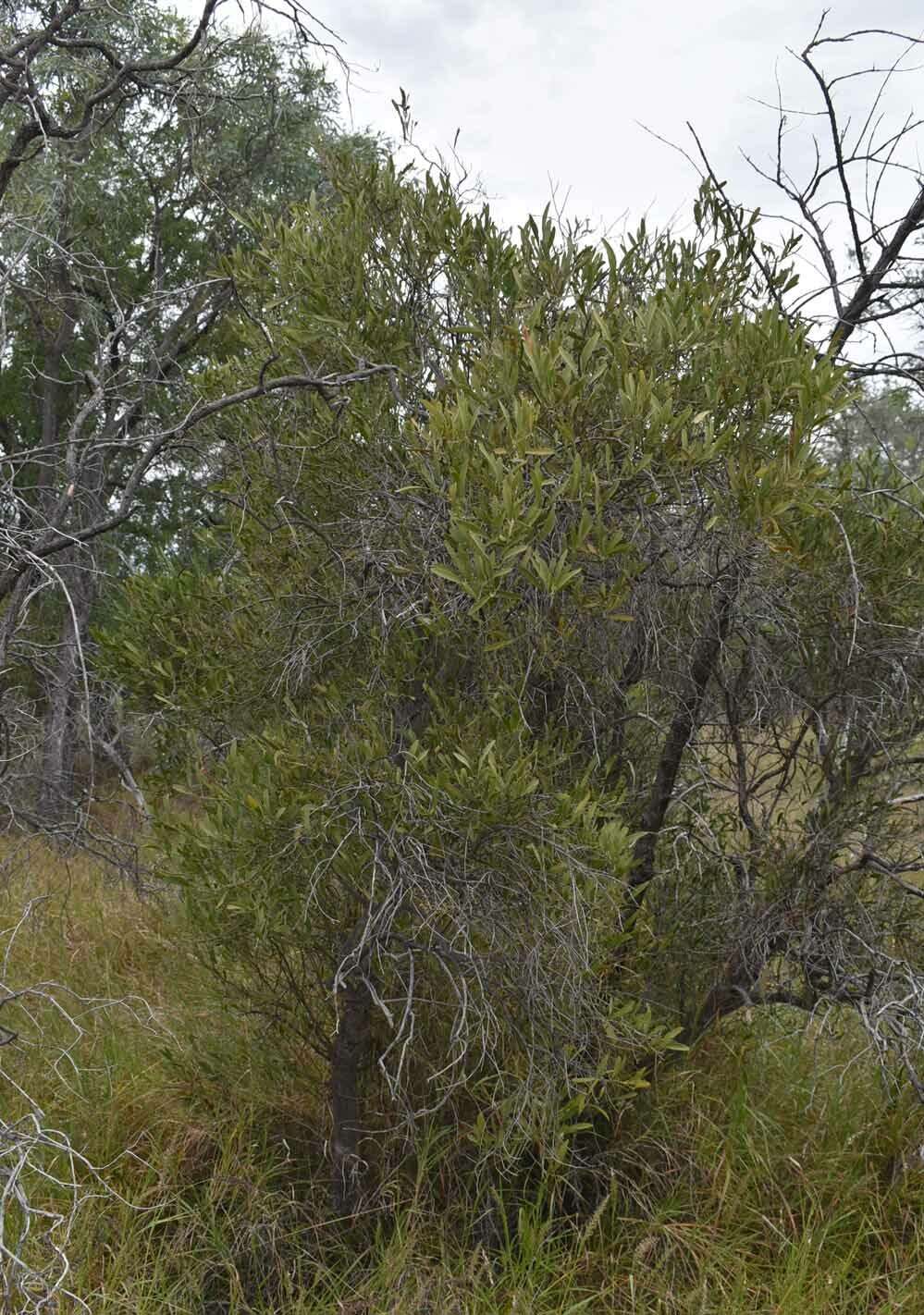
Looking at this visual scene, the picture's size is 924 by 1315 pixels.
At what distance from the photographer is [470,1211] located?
12.8ft

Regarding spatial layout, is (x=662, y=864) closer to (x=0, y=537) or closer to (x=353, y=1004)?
(x=353, y=1004)

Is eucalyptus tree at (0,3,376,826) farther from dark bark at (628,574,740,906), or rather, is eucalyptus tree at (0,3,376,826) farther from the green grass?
dark bark at (628,574,740,906)

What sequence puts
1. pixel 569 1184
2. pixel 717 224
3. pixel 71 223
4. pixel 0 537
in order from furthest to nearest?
pixel 71 223 < pixel 717 224 < pixel 569 1184 < pixel 0 537

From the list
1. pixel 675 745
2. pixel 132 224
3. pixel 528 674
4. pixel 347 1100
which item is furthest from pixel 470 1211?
pixel 132 224

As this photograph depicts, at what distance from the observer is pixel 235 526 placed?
414cm

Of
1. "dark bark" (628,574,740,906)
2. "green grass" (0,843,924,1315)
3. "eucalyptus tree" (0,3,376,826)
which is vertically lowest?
"green grass" (0,843,924,1315)

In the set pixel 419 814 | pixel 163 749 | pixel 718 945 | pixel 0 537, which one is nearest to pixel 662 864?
pixel 718 945

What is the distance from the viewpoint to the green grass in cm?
365

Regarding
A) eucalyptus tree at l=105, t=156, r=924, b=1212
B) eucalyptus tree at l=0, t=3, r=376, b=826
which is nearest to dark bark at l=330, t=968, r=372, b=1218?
eucalyptus tree at l=105, t=156, r=924, b=1212

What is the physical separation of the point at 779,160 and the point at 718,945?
3114 mm

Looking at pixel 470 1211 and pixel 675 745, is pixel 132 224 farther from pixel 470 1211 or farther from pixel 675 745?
pixel 470 1211

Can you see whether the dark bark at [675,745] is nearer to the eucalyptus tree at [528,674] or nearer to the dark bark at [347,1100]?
the eucalyptus tree at [528,674]

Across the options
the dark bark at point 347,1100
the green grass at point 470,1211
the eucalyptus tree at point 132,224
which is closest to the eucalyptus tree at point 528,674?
the dark bark at point 347,1100

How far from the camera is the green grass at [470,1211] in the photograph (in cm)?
365
